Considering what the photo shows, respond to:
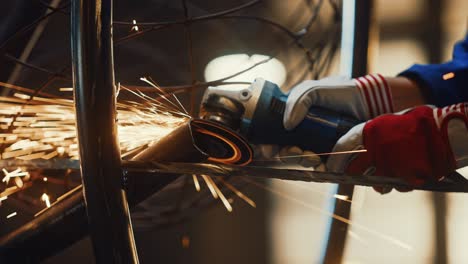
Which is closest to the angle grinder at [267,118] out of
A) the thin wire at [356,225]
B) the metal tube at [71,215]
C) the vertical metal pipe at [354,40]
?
the metal tube at [71,215]

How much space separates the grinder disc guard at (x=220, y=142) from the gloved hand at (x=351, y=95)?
0.48ft

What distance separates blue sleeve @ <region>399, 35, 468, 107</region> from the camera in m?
0.84

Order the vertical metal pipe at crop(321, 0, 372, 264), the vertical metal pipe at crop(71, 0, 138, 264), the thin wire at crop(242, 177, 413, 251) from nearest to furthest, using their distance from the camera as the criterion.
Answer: the vertical metal pipe at crop(71, 0, 138, 264), the vertical metal pipe at crop(321, 0, 372, 264), the thin wire at crop(242, 177, 413, 251)

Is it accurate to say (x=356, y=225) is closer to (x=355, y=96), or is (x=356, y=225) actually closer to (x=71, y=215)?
(x=355, y=96)

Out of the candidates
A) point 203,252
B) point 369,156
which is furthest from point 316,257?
point 369,156

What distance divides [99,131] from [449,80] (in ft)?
1.75

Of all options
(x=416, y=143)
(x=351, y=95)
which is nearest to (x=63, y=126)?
(x=351, y=95)

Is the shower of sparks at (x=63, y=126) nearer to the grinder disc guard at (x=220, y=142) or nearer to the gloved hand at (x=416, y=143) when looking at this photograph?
the grinder disc guard at (x=220, y=142)

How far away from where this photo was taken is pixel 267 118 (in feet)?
2.67

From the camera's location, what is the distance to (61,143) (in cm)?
108

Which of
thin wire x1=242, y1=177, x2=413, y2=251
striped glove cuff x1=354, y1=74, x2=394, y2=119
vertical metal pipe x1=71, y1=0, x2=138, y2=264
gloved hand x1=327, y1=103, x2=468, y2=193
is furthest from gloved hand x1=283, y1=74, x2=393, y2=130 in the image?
thin wire x1=242, y1=177, x2=413, y2=251

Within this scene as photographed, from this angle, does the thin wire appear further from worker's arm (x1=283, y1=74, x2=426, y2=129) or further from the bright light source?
worker's arm (x1=283, y1=74, x2=426, y2=129)

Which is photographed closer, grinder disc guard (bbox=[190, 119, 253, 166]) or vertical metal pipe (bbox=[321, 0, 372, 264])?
grinder disc guard (bbox=[190, 119, 253, 166])

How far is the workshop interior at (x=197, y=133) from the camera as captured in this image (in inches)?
21.3
